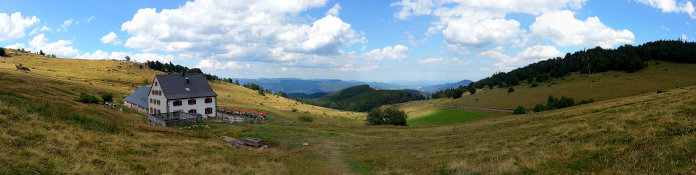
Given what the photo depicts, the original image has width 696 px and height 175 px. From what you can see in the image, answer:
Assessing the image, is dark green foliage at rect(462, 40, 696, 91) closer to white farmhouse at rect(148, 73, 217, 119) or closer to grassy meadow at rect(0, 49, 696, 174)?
grassy meadow at rect(0, 49, 696, 174)

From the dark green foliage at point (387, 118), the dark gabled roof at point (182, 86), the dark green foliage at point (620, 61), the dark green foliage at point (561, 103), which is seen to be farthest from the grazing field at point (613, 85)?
the dark gabled roof at point (182, 86)

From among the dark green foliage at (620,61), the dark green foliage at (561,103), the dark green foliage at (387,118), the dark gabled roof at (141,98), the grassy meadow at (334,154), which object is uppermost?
the dark green foliage at (620,61)

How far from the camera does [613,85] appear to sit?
348ft

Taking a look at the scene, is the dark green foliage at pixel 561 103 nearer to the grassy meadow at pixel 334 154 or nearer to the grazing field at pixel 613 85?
the grazing field at pixel 613 85

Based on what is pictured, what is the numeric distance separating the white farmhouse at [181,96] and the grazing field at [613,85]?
9640 centimetres

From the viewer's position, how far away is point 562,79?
141000 millimetres

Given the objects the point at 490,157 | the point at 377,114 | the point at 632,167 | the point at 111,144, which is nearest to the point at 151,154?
the point at 111,144

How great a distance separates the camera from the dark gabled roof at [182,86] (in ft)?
176

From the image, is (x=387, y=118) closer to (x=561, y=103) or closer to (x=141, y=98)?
(x=561, y=103)

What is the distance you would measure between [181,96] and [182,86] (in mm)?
3527

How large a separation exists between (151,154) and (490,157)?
2048cm

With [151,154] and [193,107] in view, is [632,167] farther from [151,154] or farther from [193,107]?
[193,107]

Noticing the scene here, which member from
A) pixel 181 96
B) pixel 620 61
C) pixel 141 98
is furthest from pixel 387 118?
pixel 620 61

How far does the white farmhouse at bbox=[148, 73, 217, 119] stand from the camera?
52781mm
